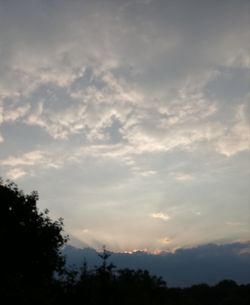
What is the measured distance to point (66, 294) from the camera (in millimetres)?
45656

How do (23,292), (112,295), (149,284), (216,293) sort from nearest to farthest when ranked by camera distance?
1. (23,292)
2. (112,295)
3. (149,284)
4. (216,293)

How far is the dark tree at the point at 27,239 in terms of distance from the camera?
5603 cm

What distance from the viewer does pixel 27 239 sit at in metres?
57.9

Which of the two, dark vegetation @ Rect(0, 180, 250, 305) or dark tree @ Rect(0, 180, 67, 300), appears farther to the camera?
dark tree @ Rect(0, 180, 67, 300)

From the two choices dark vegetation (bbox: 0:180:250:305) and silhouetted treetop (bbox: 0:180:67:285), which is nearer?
dark vegetation (bbox: 0:180:250:305)

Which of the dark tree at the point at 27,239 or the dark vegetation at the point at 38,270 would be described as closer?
the dark vegetation at the point at 38,270

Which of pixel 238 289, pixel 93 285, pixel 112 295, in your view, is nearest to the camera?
pixel 112 295

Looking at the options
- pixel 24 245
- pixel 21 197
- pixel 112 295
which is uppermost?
pixel 21 197

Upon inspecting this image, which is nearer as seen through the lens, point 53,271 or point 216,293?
point 53,271

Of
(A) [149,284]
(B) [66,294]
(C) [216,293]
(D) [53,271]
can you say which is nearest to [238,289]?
(C) [216,293]

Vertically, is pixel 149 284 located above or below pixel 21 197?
below

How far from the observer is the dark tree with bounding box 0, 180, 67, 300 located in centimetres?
5603

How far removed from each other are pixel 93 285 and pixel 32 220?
1177 cm

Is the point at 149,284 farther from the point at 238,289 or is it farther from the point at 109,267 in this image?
the point at 238,289
